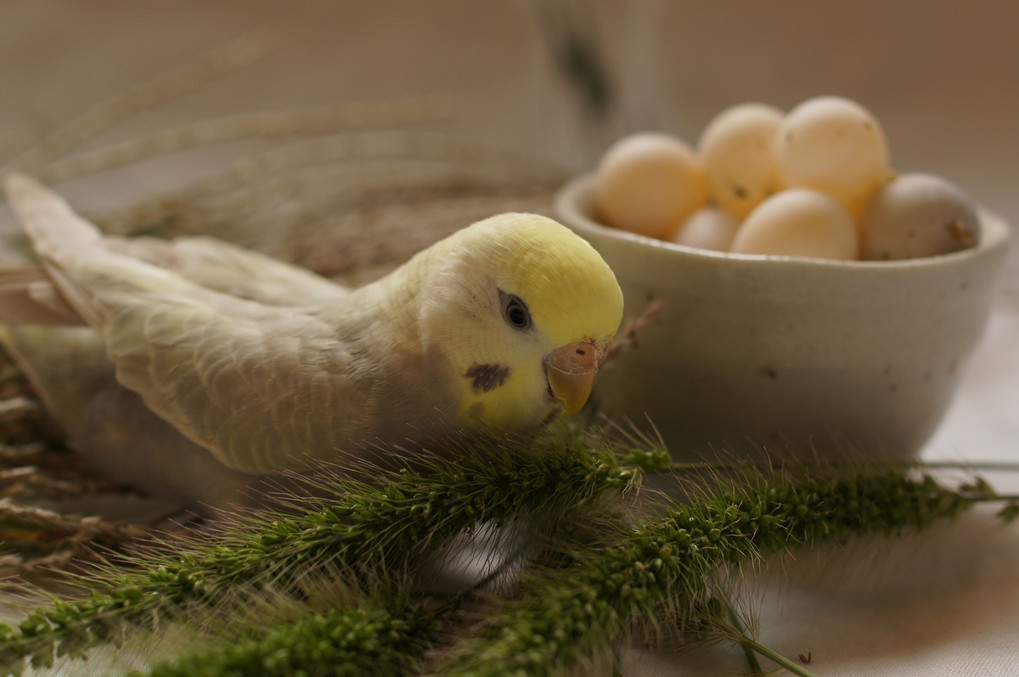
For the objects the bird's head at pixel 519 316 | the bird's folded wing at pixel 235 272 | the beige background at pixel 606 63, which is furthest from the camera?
the beige background at pixel 606 63

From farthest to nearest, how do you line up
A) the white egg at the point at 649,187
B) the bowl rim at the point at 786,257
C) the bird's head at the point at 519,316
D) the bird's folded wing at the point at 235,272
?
the white egg at the point at 649,187
the bird's folded wing at the point at 235,272
the bowl rim at the point at 786,257
the bird's head at the point at 519,316

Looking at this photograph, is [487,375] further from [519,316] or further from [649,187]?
[649,187]

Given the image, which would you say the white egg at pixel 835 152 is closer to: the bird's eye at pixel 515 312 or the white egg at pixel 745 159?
the white egg at pixel 745 159

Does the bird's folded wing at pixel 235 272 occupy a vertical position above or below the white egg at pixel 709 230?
above

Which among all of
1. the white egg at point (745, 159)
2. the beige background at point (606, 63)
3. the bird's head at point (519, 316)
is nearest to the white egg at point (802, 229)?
the white egg at point (745, 159)

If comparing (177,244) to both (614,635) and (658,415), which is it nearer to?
(658,415)

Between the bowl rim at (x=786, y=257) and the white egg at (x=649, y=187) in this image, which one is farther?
the white egg at (x=649, y=187)

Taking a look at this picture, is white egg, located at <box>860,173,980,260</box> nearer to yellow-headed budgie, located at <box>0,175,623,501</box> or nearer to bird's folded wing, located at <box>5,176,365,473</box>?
yellow-headed budgie, located at <box>0,175,623,501</box>

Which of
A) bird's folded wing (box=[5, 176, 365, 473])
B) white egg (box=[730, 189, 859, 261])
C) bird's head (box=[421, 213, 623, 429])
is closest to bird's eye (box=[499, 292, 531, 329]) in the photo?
bird's head (box=[421, 213, 623, 429])
